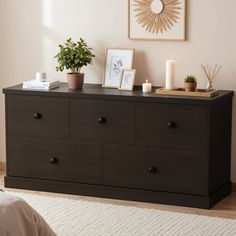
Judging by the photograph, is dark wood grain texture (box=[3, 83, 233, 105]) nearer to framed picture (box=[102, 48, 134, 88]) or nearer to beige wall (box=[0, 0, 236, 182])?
framed picture (box=[102, 48, 134, 88])

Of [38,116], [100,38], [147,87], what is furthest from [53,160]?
[100,38]

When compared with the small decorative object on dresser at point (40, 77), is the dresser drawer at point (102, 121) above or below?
below

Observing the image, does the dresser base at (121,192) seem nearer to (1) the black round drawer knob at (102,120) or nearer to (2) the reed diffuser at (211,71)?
(1) the black round drawer knob at (102,120)

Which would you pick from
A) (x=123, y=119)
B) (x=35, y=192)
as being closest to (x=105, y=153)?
(x=123, y=119)

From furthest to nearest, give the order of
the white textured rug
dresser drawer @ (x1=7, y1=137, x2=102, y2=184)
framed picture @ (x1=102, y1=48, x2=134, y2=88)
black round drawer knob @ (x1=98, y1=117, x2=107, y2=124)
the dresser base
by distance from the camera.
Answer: framed picture @ (x1=102, y1=48, x2=134, y2=88), dresser drawer @ (x1=7, y1=137, x2=102, y2=184), black round drawer knob @ (x1=98, y1=117, x2=107, y2=124), the dresser base, the white textured rug

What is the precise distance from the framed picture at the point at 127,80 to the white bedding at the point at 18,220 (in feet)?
5.58

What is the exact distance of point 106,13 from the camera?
18.5ft

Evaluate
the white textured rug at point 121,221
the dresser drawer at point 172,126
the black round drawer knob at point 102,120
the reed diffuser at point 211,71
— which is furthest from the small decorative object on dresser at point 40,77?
the reed diffuser at point 211,71

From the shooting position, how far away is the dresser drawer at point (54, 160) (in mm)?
5449

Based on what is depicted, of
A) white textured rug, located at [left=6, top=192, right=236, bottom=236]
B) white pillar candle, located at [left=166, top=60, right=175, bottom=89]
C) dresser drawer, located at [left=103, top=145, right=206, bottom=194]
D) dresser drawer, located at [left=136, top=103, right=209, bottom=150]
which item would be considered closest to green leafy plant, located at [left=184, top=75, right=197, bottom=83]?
white pillar candle, located at [left=166, top=60, right=175, bottom=89]

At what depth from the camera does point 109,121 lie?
210 inches

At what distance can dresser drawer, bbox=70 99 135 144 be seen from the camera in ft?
17.3

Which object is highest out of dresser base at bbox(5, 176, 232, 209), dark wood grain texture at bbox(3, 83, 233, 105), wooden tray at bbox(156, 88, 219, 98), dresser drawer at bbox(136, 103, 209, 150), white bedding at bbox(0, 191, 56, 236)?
wooden tray at bbox(156, 88, 219, 98)

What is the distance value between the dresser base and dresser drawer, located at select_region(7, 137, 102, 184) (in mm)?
42
